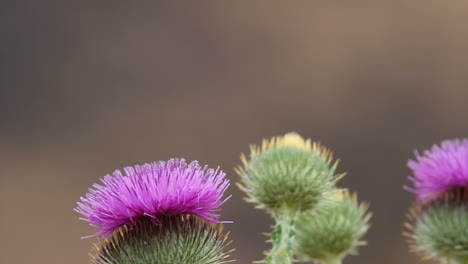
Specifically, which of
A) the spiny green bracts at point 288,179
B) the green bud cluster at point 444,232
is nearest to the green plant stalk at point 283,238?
the spiny green bracts at point 288,179

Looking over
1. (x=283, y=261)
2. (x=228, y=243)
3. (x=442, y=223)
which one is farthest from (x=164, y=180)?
(x=442, y=223)

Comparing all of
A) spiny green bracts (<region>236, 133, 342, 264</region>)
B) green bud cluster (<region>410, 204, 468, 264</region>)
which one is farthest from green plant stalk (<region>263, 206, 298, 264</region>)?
green bud cluster (<region>410, 204, 468, 264</region>)

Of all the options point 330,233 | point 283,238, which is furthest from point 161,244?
point 330,233

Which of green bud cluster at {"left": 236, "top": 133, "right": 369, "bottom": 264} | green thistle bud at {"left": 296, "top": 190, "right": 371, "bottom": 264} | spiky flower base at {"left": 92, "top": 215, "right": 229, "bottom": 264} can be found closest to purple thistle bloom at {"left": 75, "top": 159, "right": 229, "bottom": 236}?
spiky flower base at {"left": 92, "top": 215, "right": 229, "bottom": 264}

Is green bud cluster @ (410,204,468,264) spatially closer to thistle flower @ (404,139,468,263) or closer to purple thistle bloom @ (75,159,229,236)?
thistle flower @ (404,139,468,263)

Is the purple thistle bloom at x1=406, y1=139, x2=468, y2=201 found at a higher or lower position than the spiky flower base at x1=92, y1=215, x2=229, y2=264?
higher

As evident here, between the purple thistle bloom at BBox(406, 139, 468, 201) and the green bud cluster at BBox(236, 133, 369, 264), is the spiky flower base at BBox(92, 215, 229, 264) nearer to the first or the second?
the green bud cluster at BBox(236, 133, 369, 264)

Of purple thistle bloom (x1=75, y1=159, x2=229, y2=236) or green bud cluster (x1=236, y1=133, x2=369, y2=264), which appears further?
green bud cluster (x1=236, y1=133, x2=369, y2=264)
